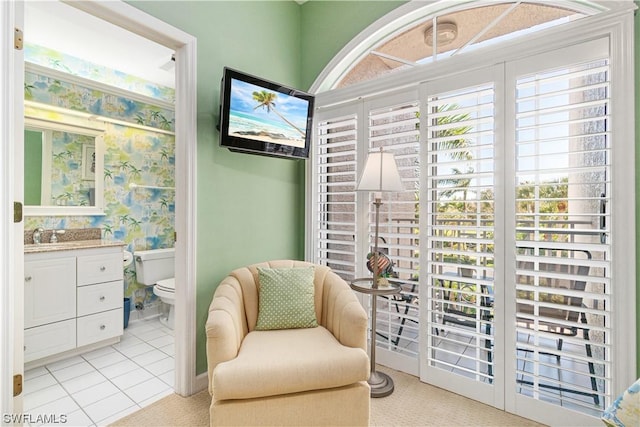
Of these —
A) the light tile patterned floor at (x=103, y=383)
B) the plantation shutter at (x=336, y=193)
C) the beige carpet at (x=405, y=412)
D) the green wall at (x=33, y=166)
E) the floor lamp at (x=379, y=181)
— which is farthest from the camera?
Result: the green wall at (x=33, y=166)

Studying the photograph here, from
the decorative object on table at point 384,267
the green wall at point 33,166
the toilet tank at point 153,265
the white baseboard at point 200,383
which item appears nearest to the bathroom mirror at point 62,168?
the green wall at point 33,166

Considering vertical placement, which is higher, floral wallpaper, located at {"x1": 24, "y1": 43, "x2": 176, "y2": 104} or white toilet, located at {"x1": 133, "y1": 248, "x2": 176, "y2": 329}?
floral wallpaper, located at {"x1": 24, "y1": 43, "x2": 176, "y2": 104}

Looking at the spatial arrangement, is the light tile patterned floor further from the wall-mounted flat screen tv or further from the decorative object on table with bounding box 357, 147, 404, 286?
the decorative object on table with bounding box 357, 147, 404, 286

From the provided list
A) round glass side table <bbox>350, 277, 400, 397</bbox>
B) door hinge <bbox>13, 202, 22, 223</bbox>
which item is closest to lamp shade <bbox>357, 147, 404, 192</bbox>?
round glass side table <bbox>350, 277, 400, 397</bbox>

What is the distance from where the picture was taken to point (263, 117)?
2324mm

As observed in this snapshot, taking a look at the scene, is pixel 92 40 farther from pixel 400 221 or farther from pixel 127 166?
pixel 400 221

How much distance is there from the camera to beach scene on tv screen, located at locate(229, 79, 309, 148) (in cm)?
217

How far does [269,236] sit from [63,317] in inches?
69.4

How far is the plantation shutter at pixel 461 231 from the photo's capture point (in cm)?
201

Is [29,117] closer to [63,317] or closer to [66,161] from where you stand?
[66,161]

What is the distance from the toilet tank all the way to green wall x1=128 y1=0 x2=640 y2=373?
1.56 meters

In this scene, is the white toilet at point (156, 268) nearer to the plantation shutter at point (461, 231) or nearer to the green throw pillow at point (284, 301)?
the green throw pillow at point (284, 301)

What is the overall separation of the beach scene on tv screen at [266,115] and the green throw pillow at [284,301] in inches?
38.5

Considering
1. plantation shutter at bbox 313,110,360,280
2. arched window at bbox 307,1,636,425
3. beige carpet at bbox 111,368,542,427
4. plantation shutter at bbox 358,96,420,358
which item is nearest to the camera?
arched window at bbox 307,1,636,425
